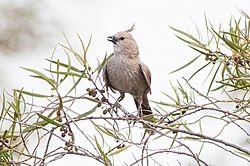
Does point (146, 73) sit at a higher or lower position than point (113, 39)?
lower

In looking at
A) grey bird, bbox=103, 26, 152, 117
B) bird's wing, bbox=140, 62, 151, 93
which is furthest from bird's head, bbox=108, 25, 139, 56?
bird's wing, bbox=140, 62, 151, 93

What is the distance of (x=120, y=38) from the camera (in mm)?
2822

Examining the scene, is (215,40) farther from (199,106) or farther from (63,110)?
(63,110)

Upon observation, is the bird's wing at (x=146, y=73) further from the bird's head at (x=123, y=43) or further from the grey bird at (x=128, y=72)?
the bird's head at (x=123, y=43)

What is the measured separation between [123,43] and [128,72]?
6.4 inches

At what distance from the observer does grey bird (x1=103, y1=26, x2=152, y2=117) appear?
8.65 ft

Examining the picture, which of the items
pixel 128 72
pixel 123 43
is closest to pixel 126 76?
pixel 128 72

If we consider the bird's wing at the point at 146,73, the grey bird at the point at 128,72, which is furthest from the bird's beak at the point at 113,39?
the bird's wing at the point at 146,73

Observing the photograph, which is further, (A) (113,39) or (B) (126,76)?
(A) (113,39)

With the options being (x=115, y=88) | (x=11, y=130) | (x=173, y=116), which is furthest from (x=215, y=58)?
(x=115, y=88)

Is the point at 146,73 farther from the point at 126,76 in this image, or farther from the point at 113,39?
the point at 113,39

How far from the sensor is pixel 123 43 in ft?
9.27

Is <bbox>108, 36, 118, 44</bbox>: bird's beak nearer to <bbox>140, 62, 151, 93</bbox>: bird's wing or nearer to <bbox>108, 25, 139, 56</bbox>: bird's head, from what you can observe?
<bbox>108, 25, 139, 56</bbox>: bird's head

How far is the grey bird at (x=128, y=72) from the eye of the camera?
104 inches
